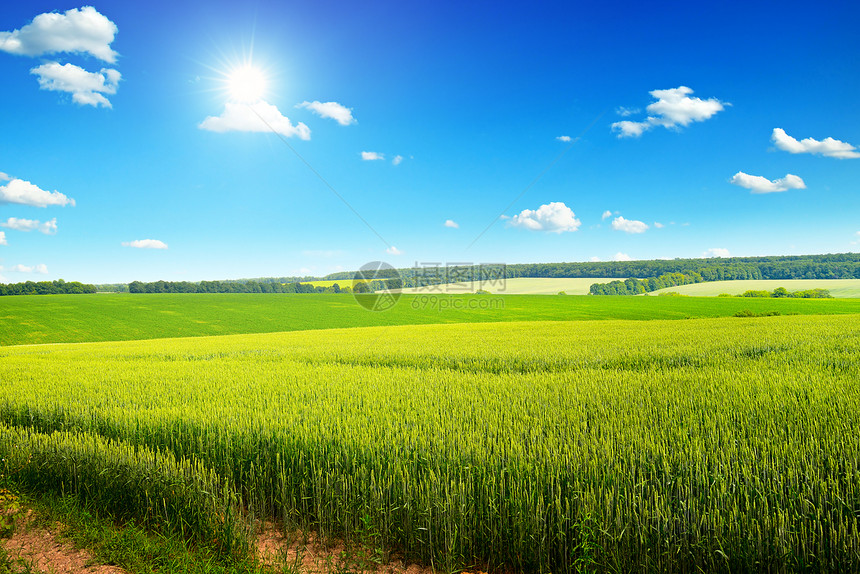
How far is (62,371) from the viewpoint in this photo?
1229 cm

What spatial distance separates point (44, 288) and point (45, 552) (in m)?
136

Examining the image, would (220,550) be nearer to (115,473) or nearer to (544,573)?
(115,473)

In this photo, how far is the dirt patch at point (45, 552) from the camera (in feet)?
12.7

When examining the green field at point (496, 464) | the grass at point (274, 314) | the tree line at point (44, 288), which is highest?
the tree line at point (44, 288)

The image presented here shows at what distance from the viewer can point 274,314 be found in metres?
65.9

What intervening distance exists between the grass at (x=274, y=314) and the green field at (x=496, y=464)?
47093 mm

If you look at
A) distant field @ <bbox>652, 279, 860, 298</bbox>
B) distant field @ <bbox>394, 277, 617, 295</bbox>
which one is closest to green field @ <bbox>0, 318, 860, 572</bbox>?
distant field @ <bbox>394, 277, 617, 295</bbox>

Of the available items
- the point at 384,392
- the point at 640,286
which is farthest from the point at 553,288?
the point at 384,392

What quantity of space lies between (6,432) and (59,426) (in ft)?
2.37

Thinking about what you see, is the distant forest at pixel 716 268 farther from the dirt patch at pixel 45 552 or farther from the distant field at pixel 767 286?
the dirt patch at pixel 45 552

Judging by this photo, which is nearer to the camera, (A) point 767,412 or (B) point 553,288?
(A) point 767,412

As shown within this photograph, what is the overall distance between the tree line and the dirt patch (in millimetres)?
132723

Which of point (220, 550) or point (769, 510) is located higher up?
point (769, 510)

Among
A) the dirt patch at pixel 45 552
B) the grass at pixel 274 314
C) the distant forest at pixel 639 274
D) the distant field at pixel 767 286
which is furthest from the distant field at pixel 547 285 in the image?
the dirt patch at pixel 45 552
